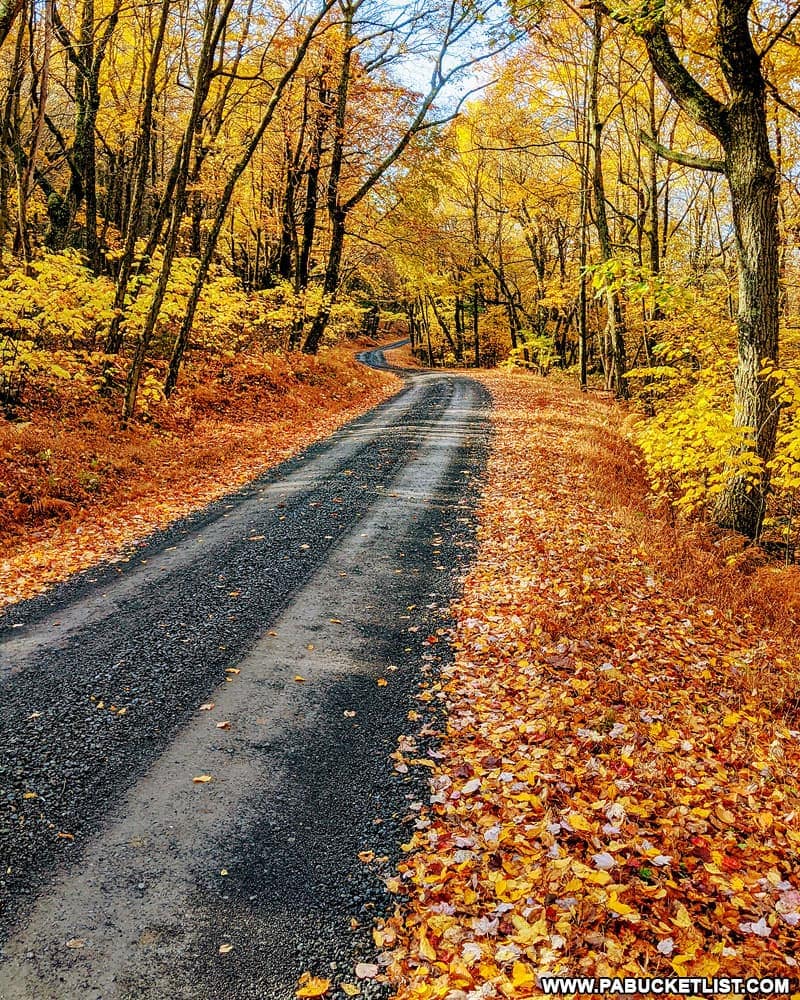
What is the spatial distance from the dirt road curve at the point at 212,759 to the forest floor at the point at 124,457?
1248mm

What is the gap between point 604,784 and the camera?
4.53 metres

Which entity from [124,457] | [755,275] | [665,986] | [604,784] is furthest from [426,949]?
[124,457]

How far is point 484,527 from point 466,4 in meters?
7.92

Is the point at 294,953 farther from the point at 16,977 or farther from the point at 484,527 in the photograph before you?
the point at 484,527

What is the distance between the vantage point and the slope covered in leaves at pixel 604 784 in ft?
11.0

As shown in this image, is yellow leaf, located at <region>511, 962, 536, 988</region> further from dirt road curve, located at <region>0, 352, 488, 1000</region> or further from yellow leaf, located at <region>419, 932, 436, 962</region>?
dirt road curve, located at <region>0, 352, 488, 1000</region>

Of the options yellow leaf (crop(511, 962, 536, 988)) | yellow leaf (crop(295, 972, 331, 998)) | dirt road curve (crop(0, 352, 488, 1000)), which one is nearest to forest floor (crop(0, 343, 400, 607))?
dirt road curve (crop(0, 352, 488, 1000))

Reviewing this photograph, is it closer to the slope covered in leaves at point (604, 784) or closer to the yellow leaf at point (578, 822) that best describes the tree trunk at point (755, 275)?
the slope covered in leaves at point (604, 784)

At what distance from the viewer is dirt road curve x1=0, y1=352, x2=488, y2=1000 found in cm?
337

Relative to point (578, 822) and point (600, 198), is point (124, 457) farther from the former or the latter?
point (600, 198)

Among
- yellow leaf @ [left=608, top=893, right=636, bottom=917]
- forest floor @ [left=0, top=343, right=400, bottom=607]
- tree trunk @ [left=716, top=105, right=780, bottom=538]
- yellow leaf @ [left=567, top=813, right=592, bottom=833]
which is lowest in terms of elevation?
yellow leaf @ [left=608, top=893, right=636, bottom=917]

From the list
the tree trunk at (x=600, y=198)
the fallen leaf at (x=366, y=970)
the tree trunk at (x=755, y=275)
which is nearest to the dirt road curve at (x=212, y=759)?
the fallen leaf at (x=366, y=970)

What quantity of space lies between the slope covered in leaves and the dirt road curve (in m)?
0.41

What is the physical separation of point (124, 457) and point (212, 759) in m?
9.17
